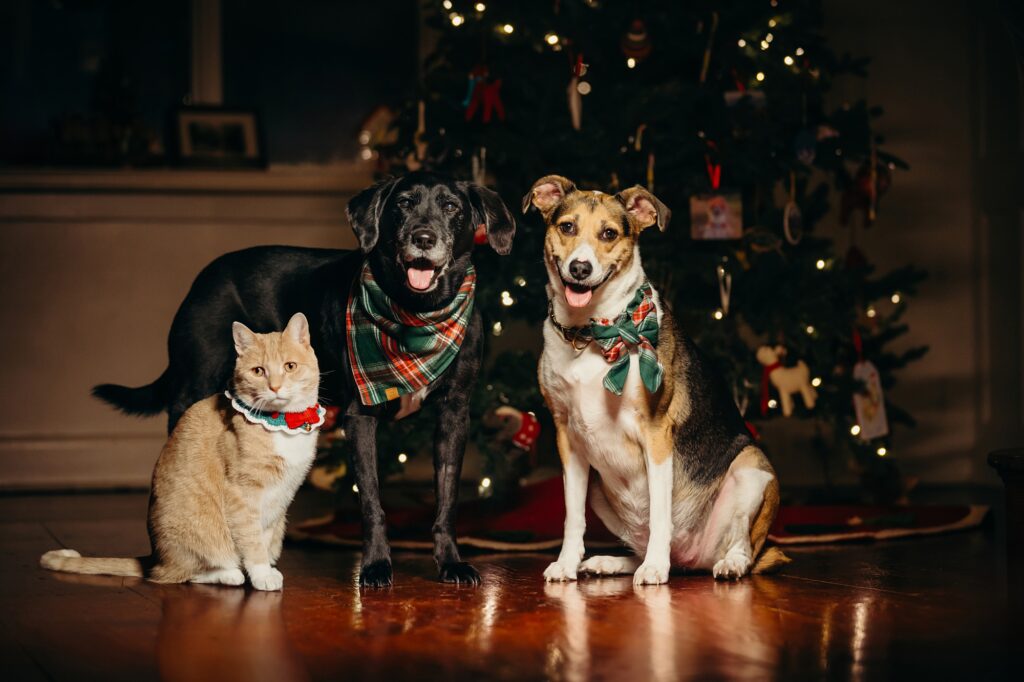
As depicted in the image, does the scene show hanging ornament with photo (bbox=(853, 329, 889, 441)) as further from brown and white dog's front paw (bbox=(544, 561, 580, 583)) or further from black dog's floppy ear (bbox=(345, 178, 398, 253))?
black dog's floppy ear (bbox=(345, 178, 398, 253))

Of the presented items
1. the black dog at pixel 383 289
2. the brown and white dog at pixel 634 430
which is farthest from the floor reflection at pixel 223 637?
the brown and white dog at pixel 634 430

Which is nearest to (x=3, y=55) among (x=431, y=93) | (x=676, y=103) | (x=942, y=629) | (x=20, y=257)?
(x=20, y=257)

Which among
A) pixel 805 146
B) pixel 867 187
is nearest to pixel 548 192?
pixel 805 146

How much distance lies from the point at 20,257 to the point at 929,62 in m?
4.31

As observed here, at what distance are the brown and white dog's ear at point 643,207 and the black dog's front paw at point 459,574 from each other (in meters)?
1.01

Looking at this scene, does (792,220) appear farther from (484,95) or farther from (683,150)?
(484,95)

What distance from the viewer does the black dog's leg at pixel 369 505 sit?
3.30 metres

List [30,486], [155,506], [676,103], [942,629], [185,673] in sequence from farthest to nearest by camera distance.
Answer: [30,486] < [676,103] < [155,506] < [942,629] < [185,673]

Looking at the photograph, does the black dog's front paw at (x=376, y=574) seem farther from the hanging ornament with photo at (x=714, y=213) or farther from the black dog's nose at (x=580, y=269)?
the hanging ornament with photo at (x=714, y=213)

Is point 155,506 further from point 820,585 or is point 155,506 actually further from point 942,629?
point 942,629

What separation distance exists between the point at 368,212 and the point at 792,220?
7.12ft

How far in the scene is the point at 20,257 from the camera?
19.2ft

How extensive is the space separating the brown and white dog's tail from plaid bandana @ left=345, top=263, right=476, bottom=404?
100 centimetres

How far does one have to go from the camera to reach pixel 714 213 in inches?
187
